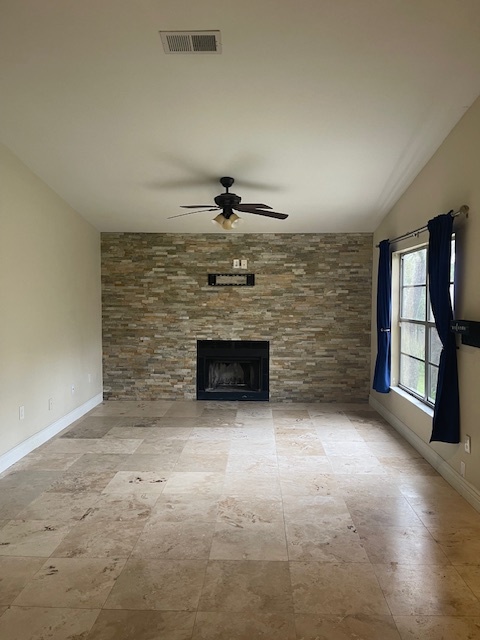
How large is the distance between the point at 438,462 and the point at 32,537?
3.12m

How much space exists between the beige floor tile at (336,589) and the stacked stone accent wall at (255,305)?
3.97m

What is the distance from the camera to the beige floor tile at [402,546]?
7.86ft

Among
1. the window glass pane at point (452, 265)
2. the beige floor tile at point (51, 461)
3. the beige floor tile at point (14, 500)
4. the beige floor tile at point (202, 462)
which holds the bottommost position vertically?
the beige floor tile at point (51, 461)

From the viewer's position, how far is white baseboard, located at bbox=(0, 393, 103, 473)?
377 centimetres

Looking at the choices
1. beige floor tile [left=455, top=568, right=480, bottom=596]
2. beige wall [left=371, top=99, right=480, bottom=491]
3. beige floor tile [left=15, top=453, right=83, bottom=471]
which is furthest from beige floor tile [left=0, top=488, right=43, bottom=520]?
beige wall [left=371, top=99, right=480, bottom=491]

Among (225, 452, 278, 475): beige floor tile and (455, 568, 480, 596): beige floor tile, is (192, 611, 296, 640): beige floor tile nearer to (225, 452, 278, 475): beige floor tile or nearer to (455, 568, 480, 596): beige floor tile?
(455, 568, 480, 596): beige floor tile

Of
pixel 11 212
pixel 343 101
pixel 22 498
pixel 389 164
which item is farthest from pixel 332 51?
pixel 22 498

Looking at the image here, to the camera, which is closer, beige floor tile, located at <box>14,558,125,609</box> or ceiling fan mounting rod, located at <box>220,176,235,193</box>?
beige floor tile, located at <box>14,558,125,609</box>

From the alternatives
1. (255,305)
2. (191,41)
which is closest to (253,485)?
(191,41)

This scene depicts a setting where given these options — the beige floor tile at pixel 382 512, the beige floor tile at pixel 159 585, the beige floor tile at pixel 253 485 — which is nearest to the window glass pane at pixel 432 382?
the beige floor tile at pixel 382 512

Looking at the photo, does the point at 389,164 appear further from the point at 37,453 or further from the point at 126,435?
the point at 37,453

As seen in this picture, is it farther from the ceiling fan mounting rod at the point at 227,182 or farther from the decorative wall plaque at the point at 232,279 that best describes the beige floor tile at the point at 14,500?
the decorative wall plaque at the point at 232,279

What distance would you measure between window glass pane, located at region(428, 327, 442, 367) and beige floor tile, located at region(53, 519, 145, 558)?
2945 millimetres

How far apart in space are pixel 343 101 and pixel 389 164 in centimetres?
118
